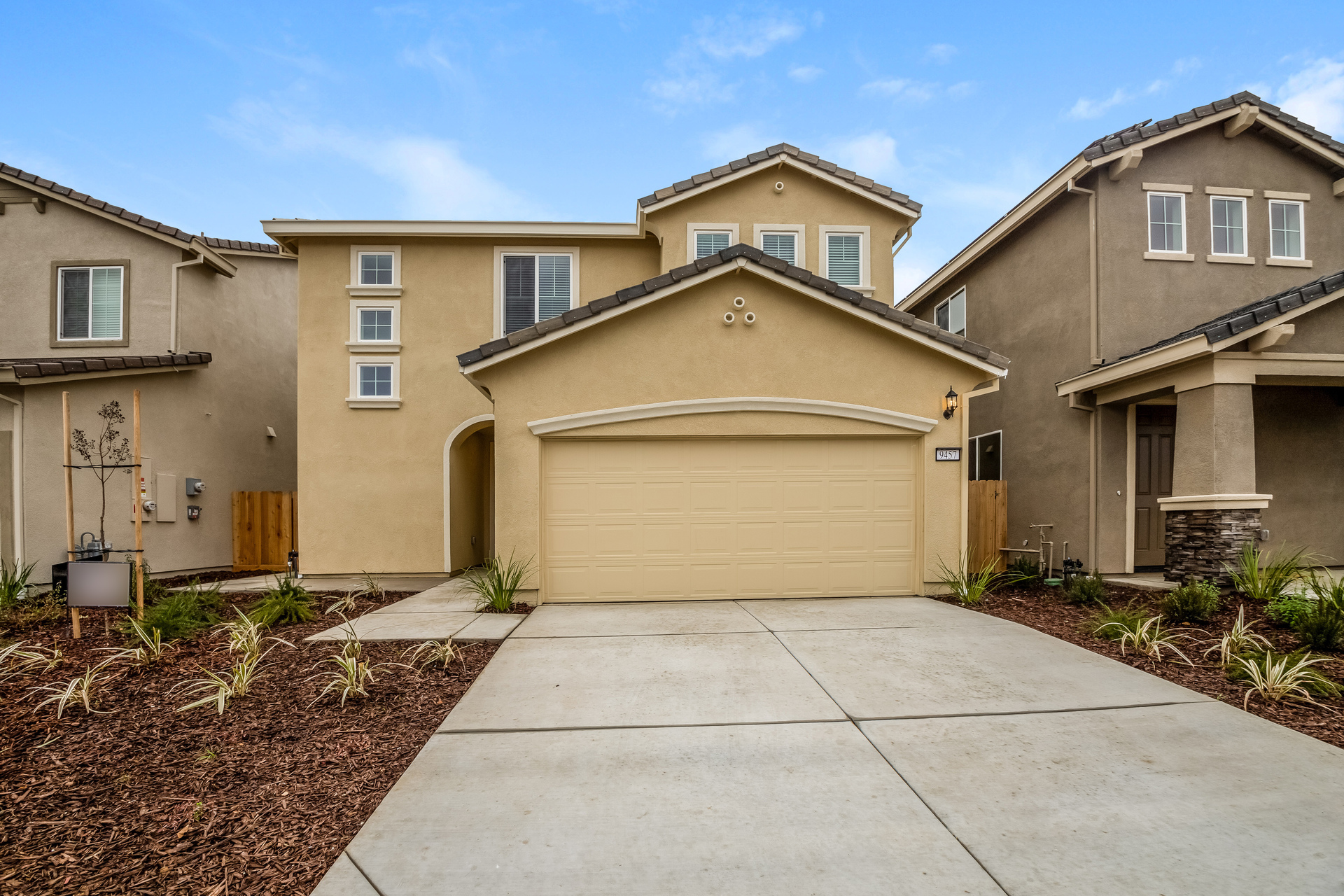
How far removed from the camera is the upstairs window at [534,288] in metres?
11.0

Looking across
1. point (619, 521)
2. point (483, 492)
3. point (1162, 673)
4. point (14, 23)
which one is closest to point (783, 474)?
point (619, 521)

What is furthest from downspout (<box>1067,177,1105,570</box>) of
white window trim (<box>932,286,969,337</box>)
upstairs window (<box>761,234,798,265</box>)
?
upstairs window (<box>761,234,798,265</box>)

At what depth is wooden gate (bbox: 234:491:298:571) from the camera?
39.6ft

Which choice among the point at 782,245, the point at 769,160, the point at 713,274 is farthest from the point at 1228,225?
the point at 713,274

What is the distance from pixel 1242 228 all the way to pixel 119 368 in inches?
749

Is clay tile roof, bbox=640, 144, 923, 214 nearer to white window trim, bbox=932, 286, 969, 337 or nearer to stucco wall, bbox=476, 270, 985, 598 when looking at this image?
stucco wall, bbox=476, 270, 985, 598

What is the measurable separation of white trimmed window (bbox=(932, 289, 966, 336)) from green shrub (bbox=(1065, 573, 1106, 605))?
22.2 feet

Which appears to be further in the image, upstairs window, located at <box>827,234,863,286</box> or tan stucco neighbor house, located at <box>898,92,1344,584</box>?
upstairs window, located at <box>827,234,863,286</box>

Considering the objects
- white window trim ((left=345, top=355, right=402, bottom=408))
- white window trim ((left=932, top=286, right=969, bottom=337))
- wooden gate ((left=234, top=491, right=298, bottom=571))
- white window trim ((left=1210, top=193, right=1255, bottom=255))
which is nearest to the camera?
white window trim ((left=1210, top=193, right=1255, bottom=255))

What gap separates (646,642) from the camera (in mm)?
6152

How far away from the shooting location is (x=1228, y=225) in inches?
403

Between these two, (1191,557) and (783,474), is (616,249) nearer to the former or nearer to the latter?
(783,474)

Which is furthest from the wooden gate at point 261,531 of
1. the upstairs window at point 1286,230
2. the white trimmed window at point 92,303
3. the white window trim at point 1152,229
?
the upstairs window at point 1286,230

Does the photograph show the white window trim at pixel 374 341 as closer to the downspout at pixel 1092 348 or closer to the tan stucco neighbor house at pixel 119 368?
the tan stucco neighbor house at pixel 119 368
